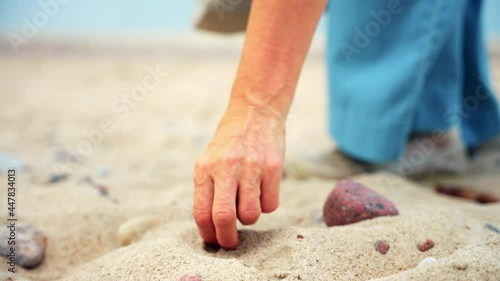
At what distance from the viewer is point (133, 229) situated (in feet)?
3.77

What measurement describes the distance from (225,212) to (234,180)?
7cm

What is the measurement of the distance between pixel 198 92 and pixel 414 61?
1.98 meters

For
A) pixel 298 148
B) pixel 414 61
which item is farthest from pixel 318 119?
pixel 414 61

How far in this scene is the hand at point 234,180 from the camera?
945mm

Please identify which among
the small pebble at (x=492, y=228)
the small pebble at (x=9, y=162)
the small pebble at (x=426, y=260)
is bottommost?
the small pebble at (x=9, y=162)

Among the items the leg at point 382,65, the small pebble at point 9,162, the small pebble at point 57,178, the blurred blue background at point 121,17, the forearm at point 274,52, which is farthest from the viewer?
the blurred blue background at point 121,17

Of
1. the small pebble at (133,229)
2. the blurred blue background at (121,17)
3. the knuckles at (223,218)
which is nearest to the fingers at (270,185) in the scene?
the knuckles at (223,218)

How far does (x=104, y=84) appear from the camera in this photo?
349cm

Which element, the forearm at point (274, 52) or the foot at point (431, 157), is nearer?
the forearm at point (274, 52)

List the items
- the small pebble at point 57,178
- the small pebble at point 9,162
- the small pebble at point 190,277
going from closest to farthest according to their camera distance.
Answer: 1. the small pebble at point 190,277
2. the small pebble at point 57,178
3. the small pebble at point 9,162

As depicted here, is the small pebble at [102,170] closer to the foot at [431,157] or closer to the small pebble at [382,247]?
the foot at [431,157]

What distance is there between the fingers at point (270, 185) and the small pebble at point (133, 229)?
1.11 feet

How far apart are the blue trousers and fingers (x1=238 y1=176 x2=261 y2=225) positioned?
833 mm

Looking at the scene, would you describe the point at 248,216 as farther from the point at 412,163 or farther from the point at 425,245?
the point at 412,163
